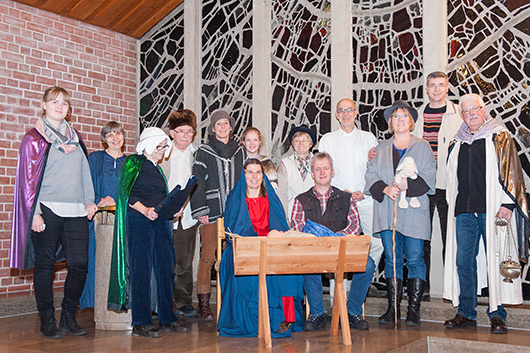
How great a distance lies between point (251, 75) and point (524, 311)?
13.0 ft

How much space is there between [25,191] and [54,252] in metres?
0.49

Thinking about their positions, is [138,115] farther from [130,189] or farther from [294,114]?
[130,189]

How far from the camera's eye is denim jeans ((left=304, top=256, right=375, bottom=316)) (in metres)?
4.59

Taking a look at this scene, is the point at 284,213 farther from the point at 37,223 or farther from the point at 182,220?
the point at 37,223

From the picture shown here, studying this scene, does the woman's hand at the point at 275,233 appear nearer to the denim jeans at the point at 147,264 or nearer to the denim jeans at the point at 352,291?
the denim jeans at the point at 352,291

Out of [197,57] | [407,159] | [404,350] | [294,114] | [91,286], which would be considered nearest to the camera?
[404,350]

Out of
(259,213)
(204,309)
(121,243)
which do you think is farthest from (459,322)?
(121,243)

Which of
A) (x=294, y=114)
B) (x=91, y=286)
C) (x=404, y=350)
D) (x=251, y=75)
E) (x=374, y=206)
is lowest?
(x=404, y=350)

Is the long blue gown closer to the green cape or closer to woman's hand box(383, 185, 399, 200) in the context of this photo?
the green cape

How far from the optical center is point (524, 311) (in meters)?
4.62

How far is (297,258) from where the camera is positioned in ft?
13.4

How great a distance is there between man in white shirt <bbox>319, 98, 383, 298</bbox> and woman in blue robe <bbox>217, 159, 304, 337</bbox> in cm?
82

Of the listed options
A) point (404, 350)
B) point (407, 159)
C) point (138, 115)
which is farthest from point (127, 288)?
point (138, 115)

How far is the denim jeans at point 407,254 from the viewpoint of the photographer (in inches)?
181
